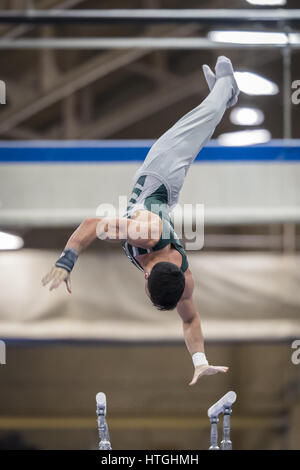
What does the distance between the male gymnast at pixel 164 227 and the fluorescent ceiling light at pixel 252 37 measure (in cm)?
119

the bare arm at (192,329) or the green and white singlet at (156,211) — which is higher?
the green and white singlet at (156,211)

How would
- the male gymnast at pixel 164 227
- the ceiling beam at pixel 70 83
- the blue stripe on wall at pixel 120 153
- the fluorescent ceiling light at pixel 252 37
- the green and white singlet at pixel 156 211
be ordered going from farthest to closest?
the ceiling beam at pixel 70 83 → the fluorescent ceiling light at pixel 252 37 → the blue stripe on wall at pixel 120 153 → the green and white singlet at pixel 156 211 → the male gymnast at pixel 164 227

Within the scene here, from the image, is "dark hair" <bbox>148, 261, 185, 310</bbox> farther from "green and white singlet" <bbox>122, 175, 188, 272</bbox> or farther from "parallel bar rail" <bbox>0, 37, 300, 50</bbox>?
"parallel bar rail" <bbox>0, 37, 300, 50</bbox>

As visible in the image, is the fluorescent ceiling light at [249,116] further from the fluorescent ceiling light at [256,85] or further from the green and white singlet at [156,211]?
the green and white singlet at [156,211]

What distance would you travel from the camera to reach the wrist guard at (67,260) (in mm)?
2652

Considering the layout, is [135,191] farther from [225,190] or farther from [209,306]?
[209,306]

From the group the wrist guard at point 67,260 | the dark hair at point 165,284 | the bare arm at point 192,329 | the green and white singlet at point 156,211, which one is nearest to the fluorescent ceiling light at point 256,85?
the green and white singlet at point 156,211

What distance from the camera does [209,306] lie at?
4.68 meters


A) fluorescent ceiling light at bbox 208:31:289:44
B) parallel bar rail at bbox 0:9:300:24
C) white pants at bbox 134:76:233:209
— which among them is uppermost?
parallel bar rail at bbox 0:9:300:24

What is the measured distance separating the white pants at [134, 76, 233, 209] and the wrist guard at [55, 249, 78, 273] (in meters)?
0.42

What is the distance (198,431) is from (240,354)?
1.88 feet

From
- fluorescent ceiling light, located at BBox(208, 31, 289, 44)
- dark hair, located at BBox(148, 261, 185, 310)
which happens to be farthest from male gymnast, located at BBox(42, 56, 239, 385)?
fluorescent ceiling light, located at BBox(208, 31, 289, 44)

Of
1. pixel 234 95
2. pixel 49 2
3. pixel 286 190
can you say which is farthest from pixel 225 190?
pixel 49 2

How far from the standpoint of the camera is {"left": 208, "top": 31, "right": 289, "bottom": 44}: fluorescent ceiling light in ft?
14.0
